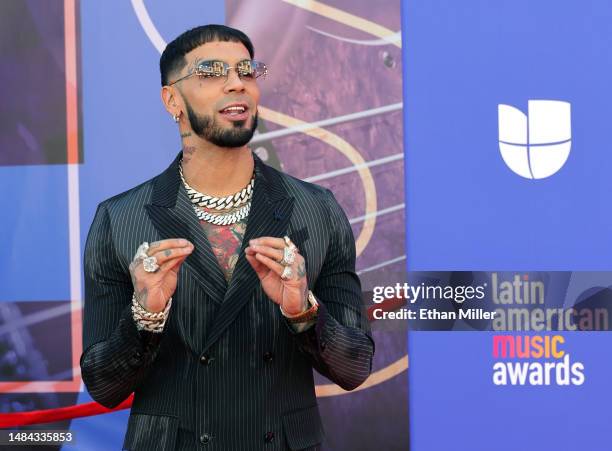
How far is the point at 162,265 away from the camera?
1.70 metres

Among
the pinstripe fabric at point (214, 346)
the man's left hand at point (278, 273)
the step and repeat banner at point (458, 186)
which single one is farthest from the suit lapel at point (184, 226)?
the step and repeat banner at point (458, 186)

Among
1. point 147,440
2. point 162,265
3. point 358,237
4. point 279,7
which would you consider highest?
point 279,7

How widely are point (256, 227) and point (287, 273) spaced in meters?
0.33

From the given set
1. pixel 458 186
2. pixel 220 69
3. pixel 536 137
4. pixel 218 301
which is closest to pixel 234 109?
pixel 220 69

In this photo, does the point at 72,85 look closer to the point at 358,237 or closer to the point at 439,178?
the point at 358,237

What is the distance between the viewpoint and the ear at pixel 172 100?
2176 mm

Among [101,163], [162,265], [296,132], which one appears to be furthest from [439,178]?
[162,265]

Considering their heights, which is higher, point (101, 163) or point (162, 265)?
point (101, 163)

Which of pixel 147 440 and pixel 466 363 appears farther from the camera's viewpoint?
pixel 466 363

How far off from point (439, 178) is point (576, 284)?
715mm

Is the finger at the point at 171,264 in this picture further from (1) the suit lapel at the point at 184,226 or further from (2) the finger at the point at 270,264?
(1) the suit lapel at the point at 184,226

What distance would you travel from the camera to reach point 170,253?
5.50 ft

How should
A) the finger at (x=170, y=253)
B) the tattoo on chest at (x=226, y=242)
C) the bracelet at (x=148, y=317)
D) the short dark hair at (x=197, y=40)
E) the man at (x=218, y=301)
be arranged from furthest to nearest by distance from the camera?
1. the short dark hair at (x=197, y=40)
2. the tattoo on chest at (x=226, y=242)
3. the man at (x=218, y=301)
4. the bracelet at (x=148, y=317)
5. the finger at (x=170, y=253)

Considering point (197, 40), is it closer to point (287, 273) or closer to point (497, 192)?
point (287, 273)
